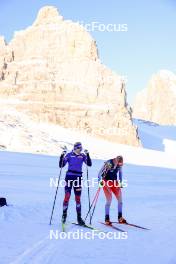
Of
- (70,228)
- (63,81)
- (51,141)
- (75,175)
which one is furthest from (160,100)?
(70,228)

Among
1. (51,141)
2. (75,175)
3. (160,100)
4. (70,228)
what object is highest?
(160,100)

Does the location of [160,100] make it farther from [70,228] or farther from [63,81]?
[70,228]

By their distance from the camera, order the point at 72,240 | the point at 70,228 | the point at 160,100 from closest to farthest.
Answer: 1. the point at 72,240
2. the point at 70,228
3. the point at 160,100

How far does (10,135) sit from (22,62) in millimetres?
30232

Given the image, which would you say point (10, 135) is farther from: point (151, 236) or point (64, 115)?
point (151, 236)

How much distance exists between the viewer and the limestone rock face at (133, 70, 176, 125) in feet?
592

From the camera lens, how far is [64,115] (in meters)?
72.0

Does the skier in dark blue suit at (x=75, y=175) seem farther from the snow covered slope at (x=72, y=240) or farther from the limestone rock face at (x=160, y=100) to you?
the limestone rock face at (x=160, y=100)

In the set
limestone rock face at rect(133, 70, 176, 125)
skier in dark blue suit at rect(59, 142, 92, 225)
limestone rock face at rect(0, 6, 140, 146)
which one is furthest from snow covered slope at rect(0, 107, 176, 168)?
limestone rock face at rect(133, 70, 176, 125)

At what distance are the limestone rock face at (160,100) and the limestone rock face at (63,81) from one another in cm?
10497

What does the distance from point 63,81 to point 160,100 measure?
118583 mm

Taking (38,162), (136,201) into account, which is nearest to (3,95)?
(38,162)

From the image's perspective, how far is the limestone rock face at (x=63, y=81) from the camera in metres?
71.7

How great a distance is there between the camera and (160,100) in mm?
186000
